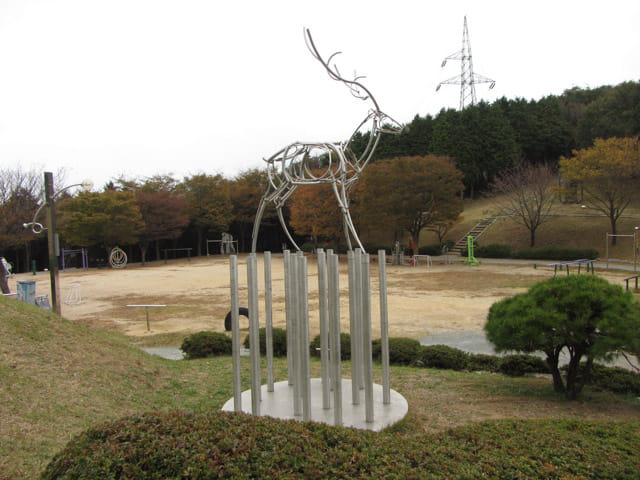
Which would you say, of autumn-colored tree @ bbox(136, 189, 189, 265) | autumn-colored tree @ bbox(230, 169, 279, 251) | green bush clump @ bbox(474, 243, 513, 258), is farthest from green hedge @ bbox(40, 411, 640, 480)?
autumn-colored tree @ bbox(230, 169, 279, 251)

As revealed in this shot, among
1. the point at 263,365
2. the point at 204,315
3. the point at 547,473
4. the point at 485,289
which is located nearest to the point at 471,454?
the point at 547,473

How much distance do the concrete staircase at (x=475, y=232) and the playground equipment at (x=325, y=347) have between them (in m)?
31.6

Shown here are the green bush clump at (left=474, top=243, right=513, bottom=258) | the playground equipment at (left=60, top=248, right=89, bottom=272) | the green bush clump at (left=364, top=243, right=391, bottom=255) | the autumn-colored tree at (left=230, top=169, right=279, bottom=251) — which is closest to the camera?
the green bush clump at (left=474, top=243, right=513, bottom=258)

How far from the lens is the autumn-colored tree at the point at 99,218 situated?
3559cm

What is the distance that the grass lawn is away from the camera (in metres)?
4.57

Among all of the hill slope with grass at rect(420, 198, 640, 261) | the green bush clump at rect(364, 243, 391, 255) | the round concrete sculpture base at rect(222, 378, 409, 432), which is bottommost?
the round concrete sculpture base at rect(222, 378, 409, 432)

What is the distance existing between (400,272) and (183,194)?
89.2 ft

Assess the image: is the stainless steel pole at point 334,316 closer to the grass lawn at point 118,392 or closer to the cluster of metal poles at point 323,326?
the cluster of metal poles at point 323,326

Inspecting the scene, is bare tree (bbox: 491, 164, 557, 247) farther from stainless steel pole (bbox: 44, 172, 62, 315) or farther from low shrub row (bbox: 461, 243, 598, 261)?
stainless steel pole (bbox: 44, 172, 62, 315)

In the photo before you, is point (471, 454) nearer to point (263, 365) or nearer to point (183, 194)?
point (263, 365)

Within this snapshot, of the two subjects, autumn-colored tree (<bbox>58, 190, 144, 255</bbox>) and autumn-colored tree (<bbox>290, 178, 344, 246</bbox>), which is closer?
autumn-colored tree (<bbox>290, 178, 344, 246</bbox>)

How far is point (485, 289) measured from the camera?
18734mm

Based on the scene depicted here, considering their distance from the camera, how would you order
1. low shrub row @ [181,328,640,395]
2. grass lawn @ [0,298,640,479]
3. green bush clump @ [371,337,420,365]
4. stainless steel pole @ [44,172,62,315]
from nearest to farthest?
grass lawn @ [0,298,640,479], low shrub row @ [181,328,640,395], green bush clump @ [371,337,420,365], stainless steel pole @ [44,172,62,315]

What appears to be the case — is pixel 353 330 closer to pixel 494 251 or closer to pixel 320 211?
pixel 320 211
